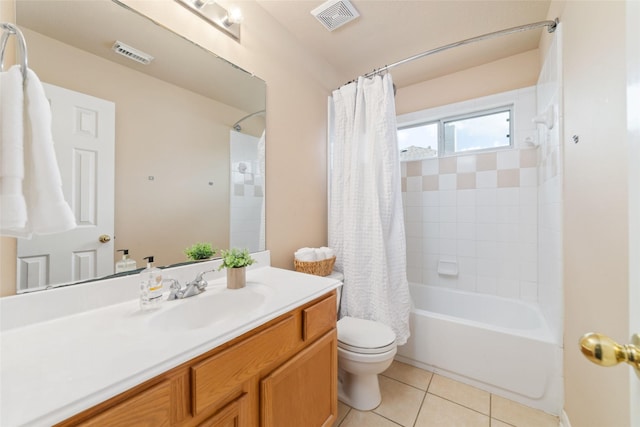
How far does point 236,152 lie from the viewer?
57.1 inches

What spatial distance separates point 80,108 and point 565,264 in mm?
2372

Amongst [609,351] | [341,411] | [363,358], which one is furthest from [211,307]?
[609,351]

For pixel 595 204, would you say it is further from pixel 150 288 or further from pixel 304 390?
pixel 150 288

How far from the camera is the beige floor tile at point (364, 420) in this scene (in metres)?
1.38

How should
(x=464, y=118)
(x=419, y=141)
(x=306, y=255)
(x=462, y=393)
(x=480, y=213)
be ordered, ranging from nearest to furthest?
(x=462, y=393), (x=306, y=255), (x=480, y=213), (x=464, y=118), (x=419, y=141)

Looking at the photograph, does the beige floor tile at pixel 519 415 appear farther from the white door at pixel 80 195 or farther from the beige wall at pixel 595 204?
the white door at pixel 80 195

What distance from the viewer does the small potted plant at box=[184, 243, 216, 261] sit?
1.25 metres

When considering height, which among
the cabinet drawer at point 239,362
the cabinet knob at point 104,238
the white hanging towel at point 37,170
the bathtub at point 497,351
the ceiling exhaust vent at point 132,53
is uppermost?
the ceiling exhaust vent at point 132,53

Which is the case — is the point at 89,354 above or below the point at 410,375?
above

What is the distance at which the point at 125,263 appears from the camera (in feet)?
3.41

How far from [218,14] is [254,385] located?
178 centimetres

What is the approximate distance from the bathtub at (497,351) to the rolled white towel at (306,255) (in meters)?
0.90

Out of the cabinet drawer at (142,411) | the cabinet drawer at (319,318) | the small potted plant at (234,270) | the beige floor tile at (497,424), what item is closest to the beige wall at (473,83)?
the cabinet drawer at (319,318)

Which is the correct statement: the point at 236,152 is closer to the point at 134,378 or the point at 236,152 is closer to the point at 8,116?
the point at 8,116
